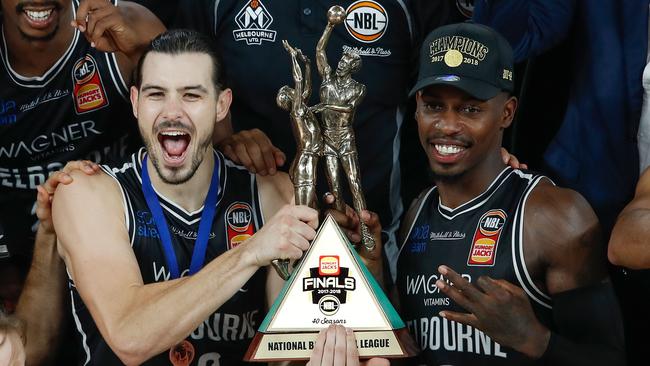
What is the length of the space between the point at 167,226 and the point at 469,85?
76 cm

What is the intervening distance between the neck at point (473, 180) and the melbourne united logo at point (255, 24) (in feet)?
2.44

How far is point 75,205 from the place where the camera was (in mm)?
2648

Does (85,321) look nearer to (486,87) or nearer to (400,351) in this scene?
(400,351)

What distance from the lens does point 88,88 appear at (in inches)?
123

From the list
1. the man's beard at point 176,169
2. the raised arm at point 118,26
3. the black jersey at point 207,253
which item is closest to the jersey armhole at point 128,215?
the black jersey at point 207,253

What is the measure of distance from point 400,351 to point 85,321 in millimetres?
841

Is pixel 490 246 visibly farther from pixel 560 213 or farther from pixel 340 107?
pixel 340 107

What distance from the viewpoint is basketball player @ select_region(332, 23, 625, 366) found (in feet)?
7.85

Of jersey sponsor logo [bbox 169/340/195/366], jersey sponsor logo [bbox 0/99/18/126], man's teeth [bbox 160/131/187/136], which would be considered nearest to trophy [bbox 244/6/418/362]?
jersey sponsor logo [bbox 169/340/195/366]

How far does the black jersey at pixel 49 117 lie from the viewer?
3.12 meters

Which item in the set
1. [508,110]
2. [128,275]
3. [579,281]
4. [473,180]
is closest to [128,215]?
[128,275]

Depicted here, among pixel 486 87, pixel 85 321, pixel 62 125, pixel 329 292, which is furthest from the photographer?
pixel 62 125

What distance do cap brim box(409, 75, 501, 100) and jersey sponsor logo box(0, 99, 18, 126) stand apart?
118cm

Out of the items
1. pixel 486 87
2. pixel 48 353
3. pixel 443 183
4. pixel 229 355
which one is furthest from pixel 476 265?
pixel 48 353
